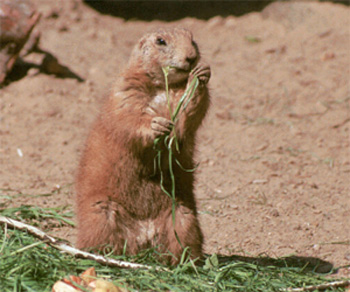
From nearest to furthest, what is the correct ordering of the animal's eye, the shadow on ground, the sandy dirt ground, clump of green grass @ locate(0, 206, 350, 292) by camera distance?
clump of green grass @ locate(0, 206, 350, 292), the animal's eye, the sandy dirt ground, the shadow on ground

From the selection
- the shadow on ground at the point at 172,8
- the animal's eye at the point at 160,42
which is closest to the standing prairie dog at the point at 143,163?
the animal's eye at the point at 160,42

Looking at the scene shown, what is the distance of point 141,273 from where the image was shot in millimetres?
4051

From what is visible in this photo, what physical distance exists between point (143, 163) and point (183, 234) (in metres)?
0.63

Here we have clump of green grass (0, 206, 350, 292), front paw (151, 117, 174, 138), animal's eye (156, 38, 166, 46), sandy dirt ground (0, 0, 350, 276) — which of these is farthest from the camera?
sandy dirt ground (0, 0, 350, 276)

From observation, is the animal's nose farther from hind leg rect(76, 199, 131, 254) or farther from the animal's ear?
hind leg rect(76, 199, 131, 254)

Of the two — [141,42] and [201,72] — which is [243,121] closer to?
[141,42]

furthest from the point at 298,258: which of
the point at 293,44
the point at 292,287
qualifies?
the point at 293,44

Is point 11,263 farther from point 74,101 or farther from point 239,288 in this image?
point 74,101

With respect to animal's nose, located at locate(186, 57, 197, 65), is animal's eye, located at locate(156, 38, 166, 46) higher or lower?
higher

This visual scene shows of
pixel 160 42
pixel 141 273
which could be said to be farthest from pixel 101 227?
pixel 160 42

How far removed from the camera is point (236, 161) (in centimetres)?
696

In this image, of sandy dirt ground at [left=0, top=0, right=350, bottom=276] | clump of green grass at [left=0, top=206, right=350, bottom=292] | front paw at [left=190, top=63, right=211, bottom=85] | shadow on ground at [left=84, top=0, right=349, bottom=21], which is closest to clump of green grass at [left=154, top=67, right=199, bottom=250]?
front paw at [left=190, top=63, right=211, bottom=85]

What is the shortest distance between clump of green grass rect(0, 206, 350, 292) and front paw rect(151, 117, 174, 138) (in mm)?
953

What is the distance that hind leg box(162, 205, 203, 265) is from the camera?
4.51 m
